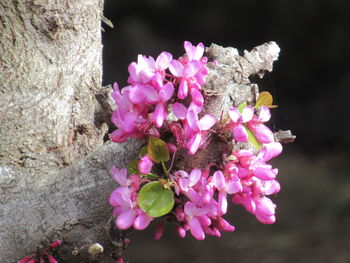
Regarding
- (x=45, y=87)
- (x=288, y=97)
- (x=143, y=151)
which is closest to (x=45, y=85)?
Answer: (x=45, y=87)

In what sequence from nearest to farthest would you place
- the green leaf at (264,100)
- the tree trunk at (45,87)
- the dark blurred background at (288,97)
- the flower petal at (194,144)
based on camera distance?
1. the flower petal at (194,144)
2. the green leaf at (264,100)
3. the tree trunk at (45,87)
4. the dark blurred background at (288,97)

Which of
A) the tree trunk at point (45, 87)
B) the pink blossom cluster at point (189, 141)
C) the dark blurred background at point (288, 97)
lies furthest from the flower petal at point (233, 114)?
the dark blurred background at point (288, 97)

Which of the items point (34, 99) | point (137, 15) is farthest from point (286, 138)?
point (137, 15)

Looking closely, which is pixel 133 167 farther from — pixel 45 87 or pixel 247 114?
pixel 45 87

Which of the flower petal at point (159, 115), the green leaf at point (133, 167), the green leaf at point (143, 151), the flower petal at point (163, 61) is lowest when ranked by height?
the green leaf at point (133, 167)

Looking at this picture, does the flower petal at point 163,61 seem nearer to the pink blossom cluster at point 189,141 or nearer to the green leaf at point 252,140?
the pink blossom cluster at point 189,141

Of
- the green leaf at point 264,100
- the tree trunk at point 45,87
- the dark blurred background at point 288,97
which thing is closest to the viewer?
the green leaf at point 264,100

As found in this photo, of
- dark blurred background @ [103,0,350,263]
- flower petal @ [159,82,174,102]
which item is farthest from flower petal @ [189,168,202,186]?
dark blurred background @ [103,0,350,263]
